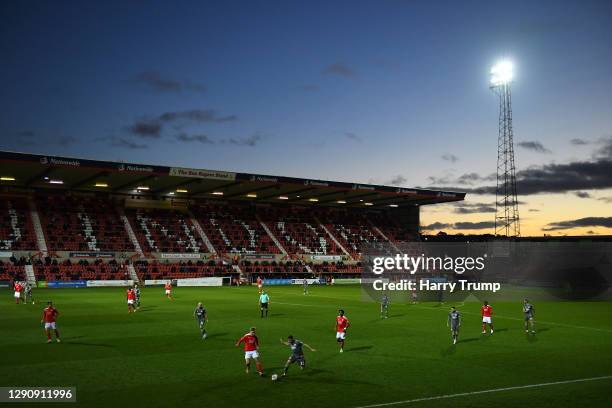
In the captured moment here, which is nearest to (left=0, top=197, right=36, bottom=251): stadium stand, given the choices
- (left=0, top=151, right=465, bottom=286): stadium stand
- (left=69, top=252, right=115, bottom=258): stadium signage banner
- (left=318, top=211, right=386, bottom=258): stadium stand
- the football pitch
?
(left=0, top=151, right=465, bottom=286): stadium stand

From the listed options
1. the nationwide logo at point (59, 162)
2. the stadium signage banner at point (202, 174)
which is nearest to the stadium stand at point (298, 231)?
the stadium signage banner at point (202, 174)

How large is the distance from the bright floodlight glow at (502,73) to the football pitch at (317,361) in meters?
44.0

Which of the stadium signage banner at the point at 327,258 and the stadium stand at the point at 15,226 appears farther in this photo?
the stadium signage banner at the point at 327,258

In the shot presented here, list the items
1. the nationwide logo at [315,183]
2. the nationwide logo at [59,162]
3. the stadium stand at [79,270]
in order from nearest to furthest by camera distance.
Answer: the nationwide logo at [59,162] → the stadium stand at [79,270] → the nationwide logo at [315,183]

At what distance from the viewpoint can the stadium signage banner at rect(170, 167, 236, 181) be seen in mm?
60250

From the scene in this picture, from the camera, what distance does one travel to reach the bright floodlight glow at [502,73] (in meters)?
68.8

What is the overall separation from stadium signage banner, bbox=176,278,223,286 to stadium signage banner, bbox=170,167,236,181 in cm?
1264

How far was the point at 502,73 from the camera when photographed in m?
69.1

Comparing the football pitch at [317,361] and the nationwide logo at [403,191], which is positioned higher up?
the nationwide logo at [403,191]

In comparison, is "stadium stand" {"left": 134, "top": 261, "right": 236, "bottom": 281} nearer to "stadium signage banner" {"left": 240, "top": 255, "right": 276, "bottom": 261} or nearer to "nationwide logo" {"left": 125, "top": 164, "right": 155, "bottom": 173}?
"stadium signage banner" {"left": 240, "top": 255, "right": 276, "bottom": 261}

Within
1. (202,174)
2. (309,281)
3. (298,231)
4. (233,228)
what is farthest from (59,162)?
(298,231)

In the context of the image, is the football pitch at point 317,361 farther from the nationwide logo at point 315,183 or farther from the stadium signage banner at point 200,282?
the nationwide logo at point 315,183

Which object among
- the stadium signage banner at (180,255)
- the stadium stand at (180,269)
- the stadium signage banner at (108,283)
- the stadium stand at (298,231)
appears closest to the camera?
the stadium signage banner at (108,283)

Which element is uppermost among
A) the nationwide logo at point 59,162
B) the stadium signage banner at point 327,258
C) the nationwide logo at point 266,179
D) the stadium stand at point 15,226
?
the nationwide logo at point 266,179
